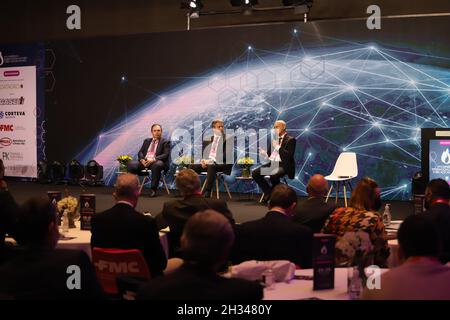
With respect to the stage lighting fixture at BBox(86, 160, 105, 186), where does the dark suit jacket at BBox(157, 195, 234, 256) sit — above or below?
above

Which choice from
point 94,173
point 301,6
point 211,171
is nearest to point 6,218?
point 211,171

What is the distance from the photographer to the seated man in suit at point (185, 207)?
15.2ft

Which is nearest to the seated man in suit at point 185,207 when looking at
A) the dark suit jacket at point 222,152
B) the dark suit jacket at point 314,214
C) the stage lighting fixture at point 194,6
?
the dark suit jacket at point 314,214

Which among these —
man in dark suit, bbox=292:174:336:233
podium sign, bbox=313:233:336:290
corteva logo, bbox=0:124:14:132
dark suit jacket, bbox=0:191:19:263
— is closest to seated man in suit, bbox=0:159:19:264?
dark suit jacket, bbox=0:191:19:263

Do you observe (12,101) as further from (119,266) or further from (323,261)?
(323,261)

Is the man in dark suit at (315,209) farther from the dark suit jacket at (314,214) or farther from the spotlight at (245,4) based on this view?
the spotlight at (245,4)

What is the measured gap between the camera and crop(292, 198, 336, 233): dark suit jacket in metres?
4.74

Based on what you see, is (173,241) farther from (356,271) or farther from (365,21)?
(365,21)

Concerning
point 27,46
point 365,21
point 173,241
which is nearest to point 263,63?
point 365,21

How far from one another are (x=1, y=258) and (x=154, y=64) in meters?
8.57

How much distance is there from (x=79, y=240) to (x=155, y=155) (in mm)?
6870

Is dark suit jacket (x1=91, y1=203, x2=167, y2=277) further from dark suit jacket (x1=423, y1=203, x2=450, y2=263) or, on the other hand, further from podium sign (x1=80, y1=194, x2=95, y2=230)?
dark suit jacket (x1=423, y1=203, x2=450, y2=263)

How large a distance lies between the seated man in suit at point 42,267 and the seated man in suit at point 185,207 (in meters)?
1.86

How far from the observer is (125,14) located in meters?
13.2
